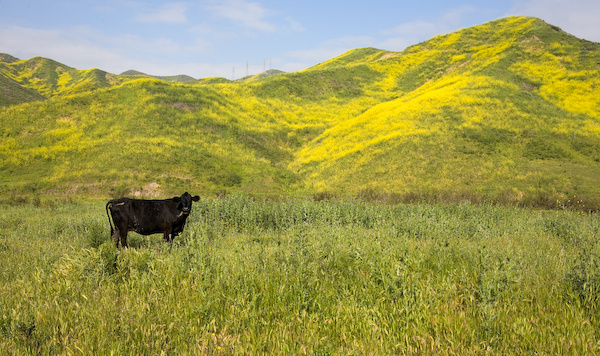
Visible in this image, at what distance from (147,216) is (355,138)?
3653cm

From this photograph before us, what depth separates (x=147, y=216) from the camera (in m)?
11.2

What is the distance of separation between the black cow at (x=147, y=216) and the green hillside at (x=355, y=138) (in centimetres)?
1968

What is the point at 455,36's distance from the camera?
78.6 m

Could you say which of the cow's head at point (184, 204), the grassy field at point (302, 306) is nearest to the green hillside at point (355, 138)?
the cow's head at point (184, 204)

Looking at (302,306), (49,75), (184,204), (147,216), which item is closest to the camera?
(302,306)

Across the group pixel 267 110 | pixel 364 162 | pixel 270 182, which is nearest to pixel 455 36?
pixel 267 110

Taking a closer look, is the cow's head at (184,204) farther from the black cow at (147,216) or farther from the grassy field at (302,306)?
the grassy field at (302,306)

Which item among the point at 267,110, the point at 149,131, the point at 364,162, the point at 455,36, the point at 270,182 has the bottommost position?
the point at 270,182

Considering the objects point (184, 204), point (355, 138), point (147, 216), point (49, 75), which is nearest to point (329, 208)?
point (184, 204)

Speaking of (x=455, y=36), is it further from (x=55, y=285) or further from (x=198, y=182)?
(x=55, y=285)

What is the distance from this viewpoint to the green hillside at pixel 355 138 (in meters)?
30.5

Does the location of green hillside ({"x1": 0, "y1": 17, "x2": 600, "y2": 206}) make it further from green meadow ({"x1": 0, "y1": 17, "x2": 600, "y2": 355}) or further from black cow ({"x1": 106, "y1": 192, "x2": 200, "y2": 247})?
black cow ({"x1": 106, "y1": 192, "x2": 200, "y2": 247})

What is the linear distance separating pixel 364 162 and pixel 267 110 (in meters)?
31.2

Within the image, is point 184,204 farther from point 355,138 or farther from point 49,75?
point 49,75
